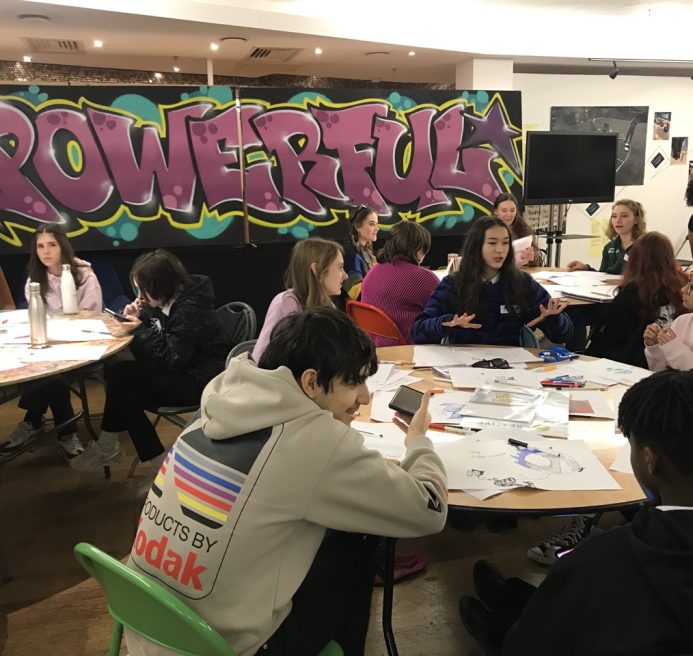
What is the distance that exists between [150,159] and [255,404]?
4147 millimetres

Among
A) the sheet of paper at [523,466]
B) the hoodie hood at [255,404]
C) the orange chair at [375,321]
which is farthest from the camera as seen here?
the orange chair at [375,321]

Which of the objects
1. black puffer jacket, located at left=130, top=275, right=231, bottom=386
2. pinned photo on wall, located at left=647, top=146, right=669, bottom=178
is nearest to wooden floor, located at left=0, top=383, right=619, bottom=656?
black puffer jacket, located at left=130, top=275, right=231, bottom=386

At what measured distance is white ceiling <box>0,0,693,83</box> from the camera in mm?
5109

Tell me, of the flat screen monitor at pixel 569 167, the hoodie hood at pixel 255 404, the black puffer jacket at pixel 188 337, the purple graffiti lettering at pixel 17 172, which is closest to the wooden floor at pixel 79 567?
the black puffer jacket at pixel 188 337

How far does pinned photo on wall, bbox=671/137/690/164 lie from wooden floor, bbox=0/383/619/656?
6.05 m

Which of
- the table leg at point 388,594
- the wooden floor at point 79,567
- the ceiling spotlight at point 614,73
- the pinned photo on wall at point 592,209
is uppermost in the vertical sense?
the ceiling spotlight at point 614,73

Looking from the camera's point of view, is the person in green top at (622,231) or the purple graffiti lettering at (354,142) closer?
the person in green top at (622,231)

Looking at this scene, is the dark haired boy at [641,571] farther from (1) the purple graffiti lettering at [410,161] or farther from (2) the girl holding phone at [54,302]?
(1) the purple graffiti lettering at [410,161]

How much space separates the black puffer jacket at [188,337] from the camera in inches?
116

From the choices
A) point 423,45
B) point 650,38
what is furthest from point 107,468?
point 650,38

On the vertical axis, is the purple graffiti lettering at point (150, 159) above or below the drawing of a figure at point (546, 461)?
above

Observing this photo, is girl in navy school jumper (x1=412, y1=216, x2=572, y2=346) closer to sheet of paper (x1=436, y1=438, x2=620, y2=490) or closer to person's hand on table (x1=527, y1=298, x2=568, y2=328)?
person's hand on table (x1=527, y1=298, x2=568, y2=328)

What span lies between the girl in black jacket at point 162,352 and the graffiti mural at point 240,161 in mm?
2019

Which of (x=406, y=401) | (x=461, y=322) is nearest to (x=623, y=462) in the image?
(x=406, y=401)
